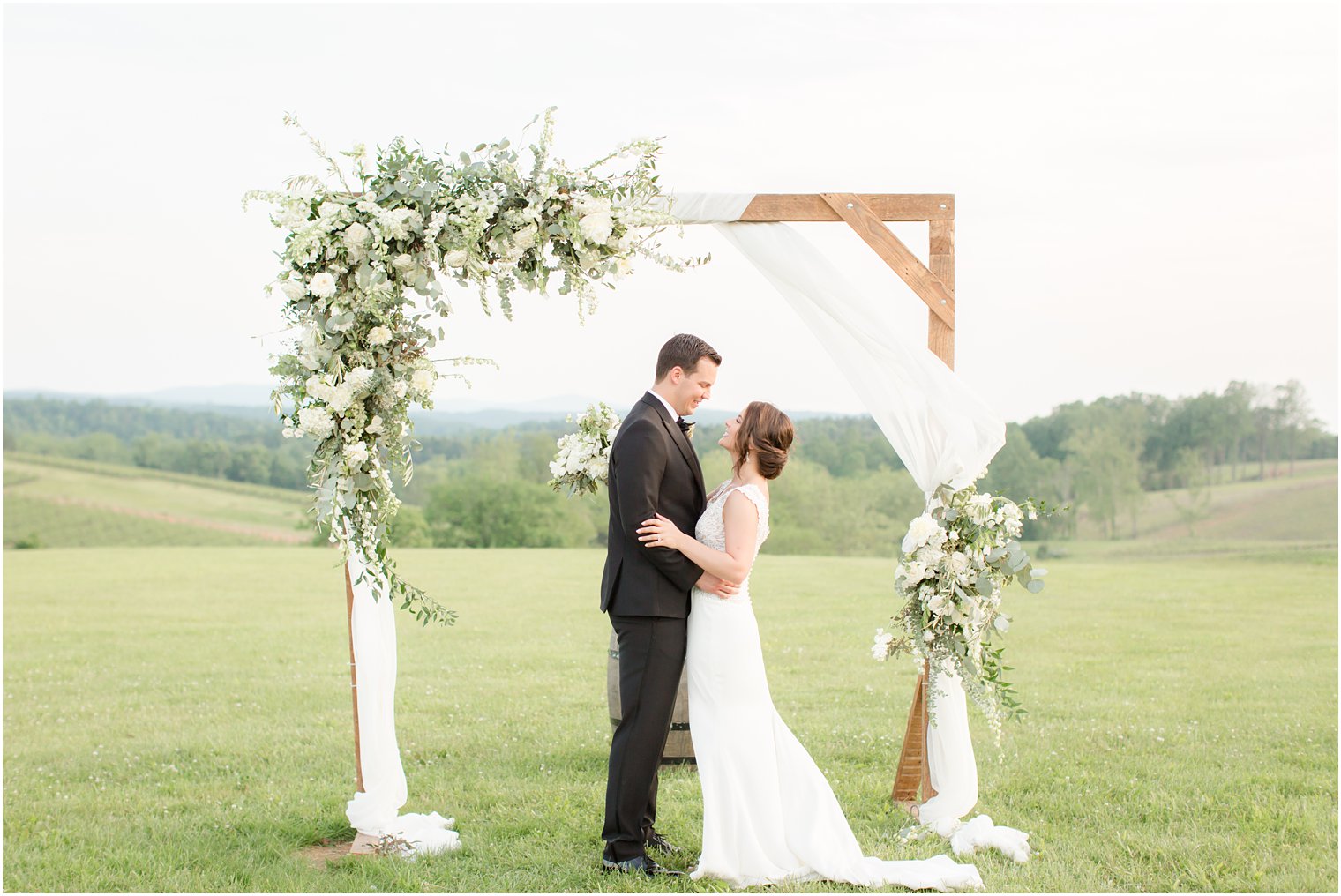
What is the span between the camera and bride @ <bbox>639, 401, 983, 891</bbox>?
16.4 feet

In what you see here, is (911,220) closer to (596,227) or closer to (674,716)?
(596,227)

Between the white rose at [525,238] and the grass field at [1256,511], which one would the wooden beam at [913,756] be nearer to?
the white rose at [525,238]

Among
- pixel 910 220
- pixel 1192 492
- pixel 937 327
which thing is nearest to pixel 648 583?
pixel 937 327

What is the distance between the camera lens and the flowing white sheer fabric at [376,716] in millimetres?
5371

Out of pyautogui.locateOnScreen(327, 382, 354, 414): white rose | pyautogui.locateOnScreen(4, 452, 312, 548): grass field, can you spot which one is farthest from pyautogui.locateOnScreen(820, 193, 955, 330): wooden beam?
pyautogui.locateOnScreen(4, 452, 312, 548): grass field

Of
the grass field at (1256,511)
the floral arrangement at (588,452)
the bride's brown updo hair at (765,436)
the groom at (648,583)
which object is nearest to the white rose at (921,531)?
→ the bride's brown updo hair at (765,436)

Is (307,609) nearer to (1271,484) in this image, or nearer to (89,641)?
(89,641)

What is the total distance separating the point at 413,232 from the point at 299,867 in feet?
10.6

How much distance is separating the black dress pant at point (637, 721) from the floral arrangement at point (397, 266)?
99 cm

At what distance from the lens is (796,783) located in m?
5.12

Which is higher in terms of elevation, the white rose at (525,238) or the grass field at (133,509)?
the white rose at (525,238)

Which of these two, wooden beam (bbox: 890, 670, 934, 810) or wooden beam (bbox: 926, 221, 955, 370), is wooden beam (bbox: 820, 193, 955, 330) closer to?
wooden beam (bbox: 926, 221, 955, 370)

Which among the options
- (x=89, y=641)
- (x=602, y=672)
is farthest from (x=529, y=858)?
(x=89, y=641)

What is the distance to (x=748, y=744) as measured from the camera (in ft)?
16.7
